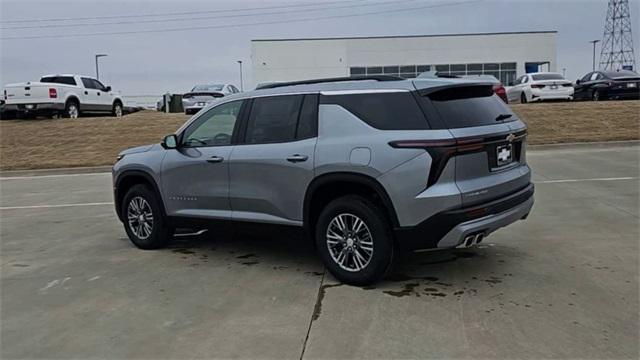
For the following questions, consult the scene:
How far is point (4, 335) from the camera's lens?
4383 mm

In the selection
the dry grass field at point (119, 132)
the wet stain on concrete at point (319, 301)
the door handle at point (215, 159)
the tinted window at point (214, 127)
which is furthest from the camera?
the dry grass field at point (119, 132)

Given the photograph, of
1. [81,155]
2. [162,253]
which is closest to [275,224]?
[162,253]

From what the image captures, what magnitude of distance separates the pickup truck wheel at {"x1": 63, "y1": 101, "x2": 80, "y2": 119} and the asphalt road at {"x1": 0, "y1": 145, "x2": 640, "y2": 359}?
53.4ft

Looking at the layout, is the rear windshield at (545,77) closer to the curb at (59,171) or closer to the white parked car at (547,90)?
the white parked car at (547,90)

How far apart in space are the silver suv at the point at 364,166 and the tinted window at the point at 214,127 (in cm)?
1

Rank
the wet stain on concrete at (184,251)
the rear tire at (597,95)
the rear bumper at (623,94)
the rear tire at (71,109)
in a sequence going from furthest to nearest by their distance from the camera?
1. the rear tire at (597,95)
2. the rear bumper at (623,94)
3. the rear tire at (71,109)
4. the wet stain on concrete at (184,251)

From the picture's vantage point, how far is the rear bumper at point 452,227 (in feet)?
15.4

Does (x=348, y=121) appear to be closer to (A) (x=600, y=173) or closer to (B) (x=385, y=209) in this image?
(B) (x=385, y=209)

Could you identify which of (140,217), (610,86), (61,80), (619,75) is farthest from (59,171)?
(619,75)

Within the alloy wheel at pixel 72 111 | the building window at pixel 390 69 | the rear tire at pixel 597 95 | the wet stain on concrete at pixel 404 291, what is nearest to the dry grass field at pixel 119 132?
the alloy wheel at pixel 72 111

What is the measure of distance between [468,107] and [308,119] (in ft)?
4.75

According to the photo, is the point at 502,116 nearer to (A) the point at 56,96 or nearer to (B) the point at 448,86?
(B) the point at 448,86

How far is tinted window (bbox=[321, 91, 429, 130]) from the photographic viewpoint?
487 centimetres

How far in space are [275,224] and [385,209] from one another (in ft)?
3.89
